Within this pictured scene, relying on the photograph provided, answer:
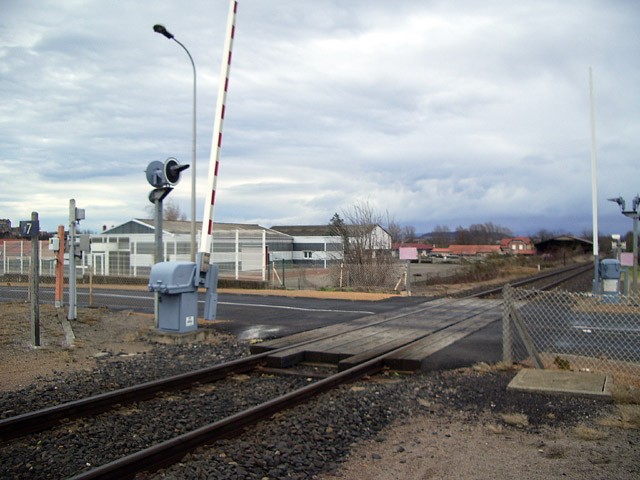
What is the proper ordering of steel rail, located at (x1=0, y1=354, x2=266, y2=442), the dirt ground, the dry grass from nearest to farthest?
1. the dirt ground
2. steel rail, located at (x1=0, y1=354, x2=266, y2=442)
3. the dry grass

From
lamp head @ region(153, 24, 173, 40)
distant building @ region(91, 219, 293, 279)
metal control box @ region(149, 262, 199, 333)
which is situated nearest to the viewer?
metal control box @ region(149, 262, 199, 333)

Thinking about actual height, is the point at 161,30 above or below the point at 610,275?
above

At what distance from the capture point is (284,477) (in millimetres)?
4695

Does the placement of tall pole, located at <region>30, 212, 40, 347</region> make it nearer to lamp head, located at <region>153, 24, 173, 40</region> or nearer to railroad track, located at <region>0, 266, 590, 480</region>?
railroad track, located at <region>0, 266, 590, 480</region>

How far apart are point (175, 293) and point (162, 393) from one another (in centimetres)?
366

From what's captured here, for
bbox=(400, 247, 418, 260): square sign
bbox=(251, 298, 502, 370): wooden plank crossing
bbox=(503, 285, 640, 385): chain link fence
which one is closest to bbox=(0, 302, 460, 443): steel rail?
bbox=(251, 298, 502, 370): wooden plank crossing

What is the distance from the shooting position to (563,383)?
730 cm

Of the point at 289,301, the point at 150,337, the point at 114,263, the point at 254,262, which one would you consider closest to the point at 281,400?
the point at 150,337

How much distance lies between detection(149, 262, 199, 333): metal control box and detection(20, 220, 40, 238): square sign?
80.7 inches

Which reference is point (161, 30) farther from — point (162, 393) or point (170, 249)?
point (170, 249)

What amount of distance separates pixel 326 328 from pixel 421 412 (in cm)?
622

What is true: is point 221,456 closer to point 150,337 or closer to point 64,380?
point 64,380

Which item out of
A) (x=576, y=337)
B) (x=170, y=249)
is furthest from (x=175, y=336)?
(x=170, y=249)

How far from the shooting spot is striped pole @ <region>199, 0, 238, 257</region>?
36.9 ft
